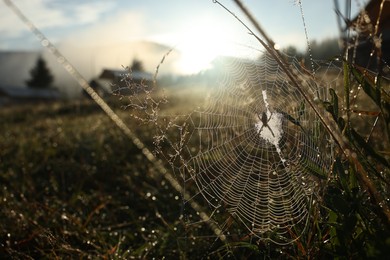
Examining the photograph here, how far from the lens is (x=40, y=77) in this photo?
209 feet

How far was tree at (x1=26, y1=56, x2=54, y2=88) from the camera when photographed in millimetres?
63406

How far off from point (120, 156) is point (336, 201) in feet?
11.8

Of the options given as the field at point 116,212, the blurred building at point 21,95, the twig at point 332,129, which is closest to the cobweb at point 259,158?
the field at point 116,212

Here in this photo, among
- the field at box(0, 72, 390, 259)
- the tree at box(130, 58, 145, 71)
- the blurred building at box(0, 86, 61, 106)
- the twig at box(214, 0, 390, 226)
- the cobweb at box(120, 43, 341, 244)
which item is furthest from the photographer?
the blurred building at box(0, 86, 61, 106)

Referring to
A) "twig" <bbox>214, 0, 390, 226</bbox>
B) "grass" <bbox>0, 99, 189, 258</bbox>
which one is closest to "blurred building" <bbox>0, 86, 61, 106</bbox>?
"grass" <bbox>0, 99, 189, 258</bbox>

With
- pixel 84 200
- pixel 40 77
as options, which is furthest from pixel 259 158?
pixel 40 77

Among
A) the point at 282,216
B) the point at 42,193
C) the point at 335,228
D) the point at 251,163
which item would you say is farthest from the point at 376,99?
the point at 42,193

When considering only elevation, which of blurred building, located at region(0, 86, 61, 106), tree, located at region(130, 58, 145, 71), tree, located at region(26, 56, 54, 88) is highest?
tree, located at region(130, 58, 145, 71)

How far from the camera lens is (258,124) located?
363cm

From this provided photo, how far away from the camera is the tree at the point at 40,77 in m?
63.4

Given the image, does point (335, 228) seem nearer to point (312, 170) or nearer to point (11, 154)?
point (312, 170)

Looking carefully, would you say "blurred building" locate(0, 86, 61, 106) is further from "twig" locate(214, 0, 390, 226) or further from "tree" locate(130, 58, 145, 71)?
"twig" locate(214, 0, 390, 226)

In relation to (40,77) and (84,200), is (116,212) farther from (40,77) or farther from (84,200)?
(40,77)

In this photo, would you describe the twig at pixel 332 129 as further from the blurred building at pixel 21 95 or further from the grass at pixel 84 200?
the blurred building at pixel 21 95
